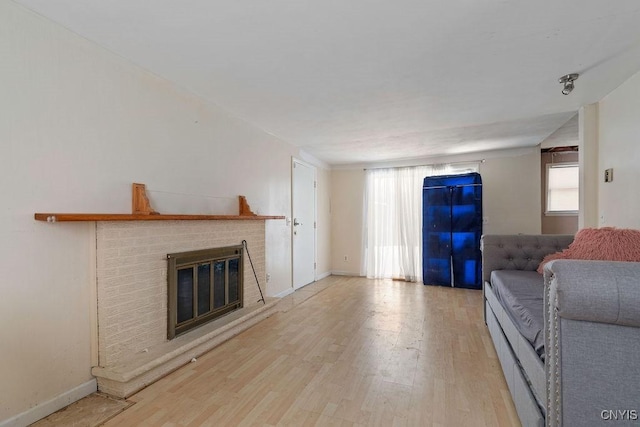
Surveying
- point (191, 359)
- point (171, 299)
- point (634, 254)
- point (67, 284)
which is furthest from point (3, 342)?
point (634, 254)

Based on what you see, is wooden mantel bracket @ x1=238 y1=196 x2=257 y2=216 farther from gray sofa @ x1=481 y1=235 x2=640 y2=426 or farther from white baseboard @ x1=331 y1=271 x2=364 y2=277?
white baseboard @ x1=331 y1=271 x2=364 y2=277

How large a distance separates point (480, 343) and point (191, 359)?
2465 millimetres

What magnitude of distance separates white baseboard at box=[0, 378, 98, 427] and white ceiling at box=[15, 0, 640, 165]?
2.20 metres

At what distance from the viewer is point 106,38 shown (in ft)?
6.21

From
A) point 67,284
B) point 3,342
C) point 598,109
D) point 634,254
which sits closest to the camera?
point 3,342

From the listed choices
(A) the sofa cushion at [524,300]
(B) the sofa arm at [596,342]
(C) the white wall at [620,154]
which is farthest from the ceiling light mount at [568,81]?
(B) the sofa arm at [596,342]

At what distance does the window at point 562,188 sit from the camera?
16.6 ft

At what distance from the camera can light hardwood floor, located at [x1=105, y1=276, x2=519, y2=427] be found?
1678 mm

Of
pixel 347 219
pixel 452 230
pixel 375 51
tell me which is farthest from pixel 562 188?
pixel 375 51

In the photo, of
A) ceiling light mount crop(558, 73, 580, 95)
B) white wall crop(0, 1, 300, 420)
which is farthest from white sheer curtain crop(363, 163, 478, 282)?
white wall crop(0, 1, 300, 420)

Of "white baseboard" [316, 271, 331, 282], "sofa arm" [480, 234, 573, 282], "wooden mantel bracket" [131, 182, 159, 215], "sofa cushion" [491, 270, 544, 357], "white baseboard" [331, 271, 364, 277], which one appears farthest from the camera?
"white baseboard" [331, 271, 364, 277]

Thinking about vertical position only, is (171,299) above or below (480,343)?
above

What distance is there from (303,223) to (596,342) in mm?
4198

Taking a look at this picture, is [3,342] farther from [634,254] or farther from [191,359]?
[634,254]
